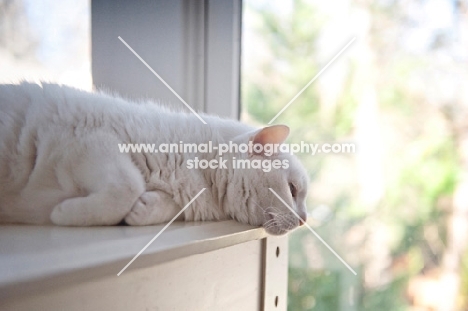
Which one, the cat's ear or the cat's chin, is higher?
the cat's ear

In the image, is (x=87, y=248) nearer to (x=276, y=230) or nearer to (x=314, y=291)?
(x=276, y=230)

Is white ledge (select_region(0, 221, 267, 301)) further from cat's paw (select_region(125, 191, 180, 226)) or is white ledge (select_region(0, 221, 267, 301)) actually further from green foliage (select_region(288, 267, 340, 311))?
green foliage (select_region(288, 267, 340, 311))

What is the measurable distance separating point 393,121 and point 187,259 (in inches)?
30.8

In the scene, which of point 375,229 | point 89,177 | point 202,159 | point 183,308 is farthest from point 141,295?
point 375,229

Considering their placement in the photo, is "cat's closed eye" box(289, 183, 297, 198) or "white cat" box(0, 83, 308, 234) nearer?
"white cat" box(0, 83, 308, 234)

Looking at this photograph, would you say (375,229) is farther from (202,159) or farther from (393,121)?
(202,159)

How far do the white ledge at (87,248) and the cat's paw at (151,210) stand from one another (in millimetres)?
26

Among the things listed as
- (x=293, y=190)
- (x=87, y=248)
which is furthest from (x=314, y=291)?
(x=87, y=248)

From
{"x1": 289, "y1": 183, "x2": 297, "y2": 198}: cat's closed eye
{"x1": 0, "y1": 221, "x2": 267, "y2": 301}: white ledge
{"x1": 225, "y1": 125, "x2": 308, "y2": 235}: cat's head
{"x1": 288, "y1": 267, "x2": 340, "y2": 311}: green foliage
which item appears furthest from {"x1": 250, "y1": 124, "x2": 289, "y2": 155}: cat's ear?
{"x1": 288, "y1": 267, "x2": 340, "y2": 311}: green foliage

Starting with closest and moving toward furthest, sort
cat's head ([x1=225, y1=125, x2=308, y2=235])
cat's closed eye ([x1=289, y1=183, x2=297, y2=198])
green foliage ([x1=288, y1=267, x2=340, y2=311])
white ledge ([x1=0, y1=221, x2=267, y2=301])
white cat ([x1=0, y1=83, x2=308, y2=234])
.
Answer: white ledge ([x1=0, y1=221, x2=267, y2=301]), white cat ([x1=0, y1=83, x2=308, y2=234]), cat's head ([x1=225, y1=125, x2=308, y2=235]), cat's closed eye ([x1=289, y1=183, x2=297, y2=198]), green foliage ([x1=288, y1=267, x2=340, y2=311])

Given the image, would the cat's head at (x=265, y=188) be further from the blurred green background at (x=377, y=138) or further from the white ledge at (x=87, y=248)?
the blurred green background at (x=377, y=138)

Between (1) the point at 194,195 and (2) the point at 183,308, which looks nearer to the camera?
(2) the point at 183,308

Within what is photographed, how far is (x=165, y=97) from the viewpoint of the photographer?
4.32ft

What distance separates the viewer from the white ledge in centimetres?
46
